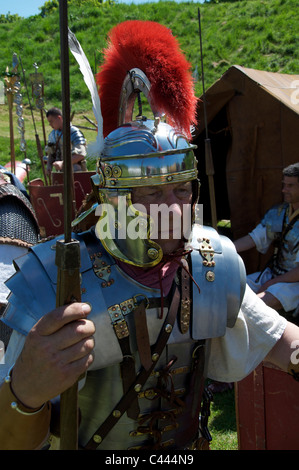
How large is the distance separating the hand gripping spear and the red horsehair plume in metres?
0.80

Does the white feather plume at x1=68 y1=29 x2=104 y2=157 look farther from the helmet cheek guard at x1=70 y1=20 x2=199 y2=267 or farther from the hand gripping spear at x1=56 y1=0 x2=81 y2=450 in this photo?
the hand gripping spear at x1=56 y1=0 x2=81 y2=450

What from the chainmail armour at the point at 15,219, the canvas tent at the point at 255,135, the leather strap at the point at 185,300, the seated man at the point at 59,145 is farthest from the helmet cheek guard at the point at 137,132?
the seated man at the point at 59,145

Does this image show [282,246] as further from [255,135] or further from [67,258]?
[67,258]

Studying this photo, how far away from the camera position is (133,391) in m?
1.60

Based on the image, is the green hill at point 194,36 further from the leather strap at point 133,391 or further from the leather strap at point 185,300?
the leather strap at point 133,391

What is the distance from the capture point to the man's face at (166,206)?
160 centimetres

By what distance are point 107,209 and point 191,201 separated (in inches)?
12.3

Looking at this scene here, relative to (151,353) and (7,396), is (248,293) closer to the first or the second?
(151,353)

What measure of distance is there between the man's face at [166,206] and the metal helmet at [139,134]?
26 millimetres

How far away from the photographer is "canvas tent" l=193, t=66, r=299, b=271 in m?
4.67

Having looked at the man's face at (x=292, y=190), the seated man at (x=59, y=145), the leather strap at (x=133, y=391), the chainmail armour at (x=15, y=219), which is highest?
the seated man at (x=59, y=145)

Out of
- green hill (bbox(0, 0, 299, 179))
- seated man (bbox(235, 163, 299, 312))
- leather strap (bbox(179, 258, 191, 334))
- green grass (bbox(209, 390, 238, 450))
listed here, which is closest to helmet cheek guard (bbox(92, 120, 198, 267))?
leather strap (bbox(179, 258, 191, 334))

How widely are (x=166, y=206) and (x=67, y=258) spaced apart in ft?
1.83
